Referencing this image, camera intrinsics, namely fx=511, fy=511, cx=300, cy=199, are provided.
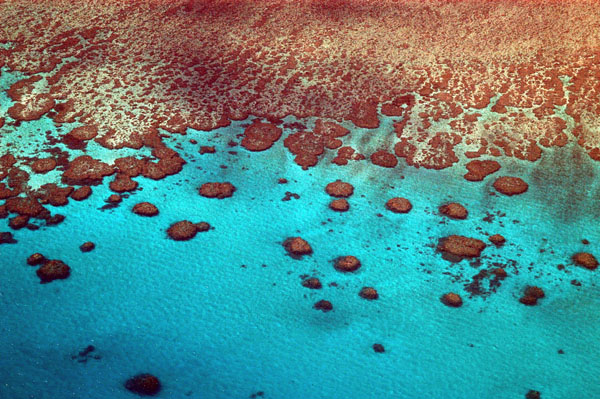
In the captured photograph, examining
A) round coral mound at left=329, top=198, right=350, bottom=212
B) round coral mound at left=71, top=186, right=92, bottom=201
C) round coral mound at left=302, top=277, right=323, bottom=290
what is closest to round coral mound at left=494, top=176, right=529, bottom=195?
round coral mound at left=329, top=198, right=350, bottom=212

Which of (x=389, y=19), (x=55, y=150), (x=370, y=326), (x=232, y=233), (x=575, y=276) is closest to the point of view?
(x=370, y=326)

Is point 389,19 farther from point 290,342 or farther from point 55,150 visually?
point 290,342

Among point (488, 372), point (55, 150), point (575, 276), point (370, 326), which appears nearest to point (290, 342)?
point (370, 326)

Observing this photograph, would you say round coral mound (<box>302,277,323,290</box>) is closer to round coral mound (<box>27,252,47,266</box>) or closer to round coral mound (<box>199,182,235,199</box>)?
round coral mound (<box>199,182,235,199</box>)

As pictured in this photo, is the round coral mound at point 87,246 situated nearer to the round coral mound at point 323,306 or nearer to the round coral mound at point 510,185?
the round coral mound at point 323,306

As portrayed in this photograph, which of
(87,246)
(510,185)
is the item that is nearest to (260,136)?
(87,246)

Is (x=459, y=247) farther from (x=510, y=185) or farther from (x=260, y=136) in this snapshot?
(x=260, y=136)
